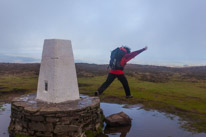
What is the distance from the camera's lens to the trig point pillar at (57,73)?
9555mm

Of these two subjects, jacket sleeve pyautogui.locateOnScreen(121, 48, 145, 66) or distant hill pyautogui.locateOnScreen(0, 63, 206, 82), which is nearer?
jacket sleeve pyautogui.locateOnScreen(121, 48, 145, 66)

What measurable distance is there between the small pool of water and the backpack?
10.2ft

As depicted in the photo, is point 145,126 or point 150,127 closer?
point 150,127

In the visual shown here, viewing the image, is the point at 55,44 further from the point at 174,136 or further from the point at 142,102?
the point at 142,102

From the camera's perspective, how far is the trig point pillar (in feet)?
31.3

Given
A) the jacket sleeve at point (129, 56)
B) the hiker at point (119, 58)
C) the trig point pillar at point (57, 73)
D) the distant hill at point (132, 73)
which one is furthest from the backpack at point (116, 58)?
the distant hill at point (132, 73)

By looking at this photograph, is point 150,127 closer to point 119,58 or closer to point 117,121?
point 117,121

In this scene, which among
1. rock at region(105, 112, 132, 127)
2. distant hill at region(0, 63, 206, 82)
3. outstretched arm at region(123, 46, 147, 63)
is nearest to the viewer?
rock at region(105, 112, 132, 127)

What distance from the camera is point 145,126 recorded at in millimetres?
10781

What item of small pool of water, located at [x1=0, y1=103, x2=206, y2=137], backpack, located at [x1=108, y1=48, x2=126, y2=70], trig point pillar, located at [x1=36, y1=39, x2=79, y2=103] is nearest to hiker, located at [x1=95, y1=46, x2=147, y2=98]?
backpack, located at [x1=108, y1=48, x2=126, y2=70]

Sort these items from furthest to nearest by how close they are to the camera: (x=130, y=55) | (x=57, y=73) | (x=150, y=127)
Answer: (x=130, y=55) → (x=150, y=127) → (x=57, y=73)

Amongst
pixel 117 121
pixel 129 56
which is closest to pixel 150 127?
pixel 117 121

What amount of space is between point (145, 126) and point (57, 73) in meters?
5.44

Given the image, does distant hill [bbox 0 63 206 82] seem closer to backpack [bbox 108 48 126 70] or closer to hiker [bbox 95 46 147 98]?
hiker [bbox 95 46 147 98]
